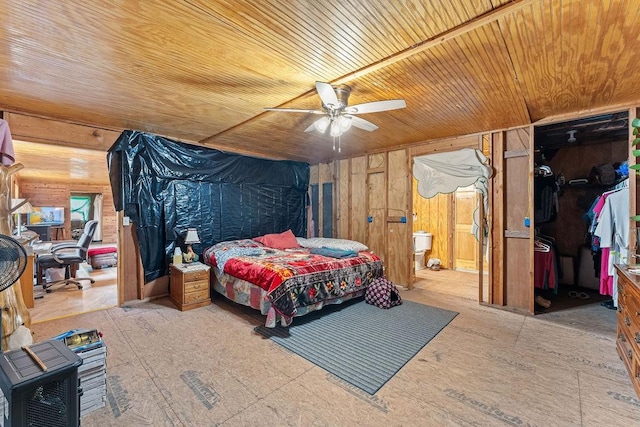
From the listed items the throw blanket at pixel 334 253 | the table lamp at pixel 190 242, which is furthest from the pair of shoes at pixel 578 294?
the table lamp at pixel 190 242

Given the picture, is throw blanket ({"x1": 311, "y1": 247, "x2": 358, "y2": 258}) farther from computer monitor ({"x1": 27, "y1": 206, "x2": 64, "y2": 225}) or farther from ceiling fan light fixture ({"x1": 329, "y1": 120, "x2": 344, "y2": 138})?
computer monitor ({"x1": 27, "y1": 206, "x2": 64, "y2": 225})

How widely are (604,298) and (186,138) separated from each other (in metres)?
6.68

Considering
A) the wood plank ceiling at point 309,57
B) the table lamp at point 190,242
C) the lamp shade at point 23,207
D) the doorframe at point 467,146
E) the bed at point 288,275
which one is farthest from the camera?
the table lamp at point 190,242

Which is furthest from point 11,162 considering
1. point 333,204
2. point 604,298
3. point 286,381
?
point 604,298

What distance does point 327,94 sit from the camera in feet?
7.28

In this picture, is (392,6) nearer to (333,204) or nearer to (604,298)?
(333,204)

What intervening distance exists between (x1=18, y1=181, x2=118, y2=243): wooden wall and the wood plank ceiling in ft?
22.8

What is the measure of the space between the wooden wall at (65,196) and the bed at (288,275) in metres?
6.73

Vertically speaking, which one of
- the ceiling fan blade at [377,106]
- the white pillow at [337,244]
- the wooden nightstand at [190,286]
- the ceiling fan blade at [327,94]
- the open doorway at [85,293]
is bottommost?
the open doorway at [85,293]

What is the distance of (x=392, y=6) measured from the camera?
1537mm

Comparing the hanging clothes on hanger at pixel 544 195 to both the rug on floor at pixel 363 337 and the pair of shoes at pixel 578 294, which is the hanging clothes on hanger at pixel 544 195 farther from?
the rug on floor at pixel 363 337

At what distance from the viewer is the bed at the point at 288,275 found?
300cm

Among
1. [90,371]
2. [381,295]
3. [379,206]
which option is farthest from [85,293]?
[379,206]

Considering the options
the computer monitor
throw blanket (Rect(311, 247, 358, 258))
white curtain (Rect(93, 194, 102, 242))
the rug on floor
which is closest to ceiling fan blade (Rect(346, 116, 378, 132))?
throw blanket (Rect(311, 247, 358, 258))
